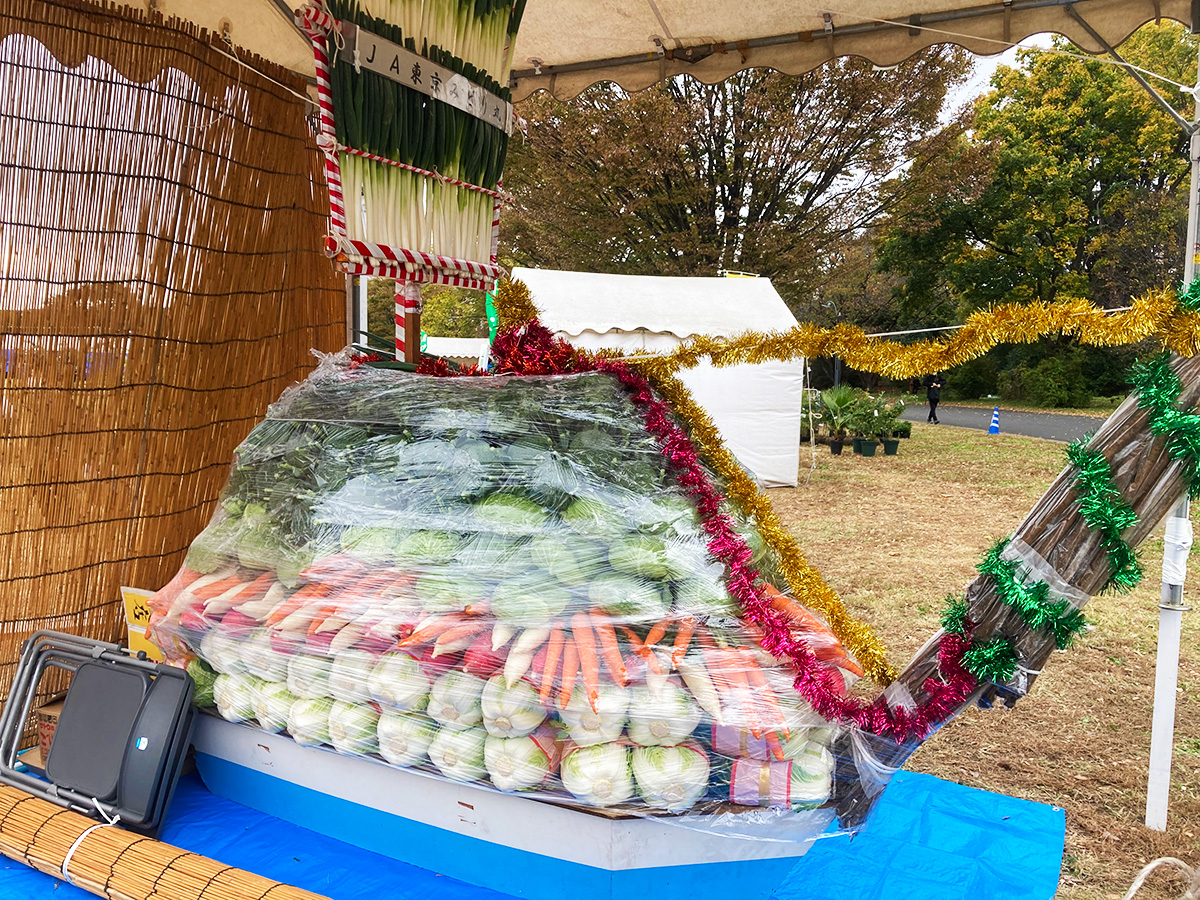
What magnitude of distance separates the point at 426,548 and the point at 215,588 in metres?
0.58

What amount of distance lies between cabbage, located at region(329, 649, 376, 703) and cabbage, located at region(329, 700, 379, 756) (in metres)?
0.02

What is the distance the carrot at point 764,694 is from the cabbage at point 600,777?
239 millimetres

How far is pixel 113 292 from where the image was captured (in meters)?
2.19

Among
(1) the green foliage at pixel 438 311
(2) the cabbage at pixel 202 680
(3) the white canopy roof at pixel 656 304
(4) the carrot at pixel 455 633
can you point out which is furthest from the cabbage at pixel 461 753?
(1) the green foliage at pixel 438 311

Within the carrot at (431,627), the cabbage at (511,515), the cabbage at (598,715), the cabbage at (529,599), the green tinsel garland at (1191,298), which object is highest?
the green tinsel garland at (1191,298)

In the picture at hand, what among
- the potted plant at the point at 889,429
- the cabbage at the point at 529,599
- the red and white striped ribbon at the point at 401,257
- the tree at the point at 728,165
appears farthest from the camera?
the tree at the point at 728,165

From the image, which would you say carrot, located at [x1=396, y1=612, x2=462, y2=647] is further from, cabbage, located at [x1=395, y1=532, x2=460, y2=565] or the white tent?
the white tent

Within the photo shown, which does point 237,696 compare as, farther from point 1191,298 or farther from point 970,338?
point 1191,298

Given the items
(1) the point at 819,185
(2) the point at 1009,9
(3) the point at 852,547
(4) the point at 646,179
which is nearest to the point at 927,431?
(1) the point at 819,185

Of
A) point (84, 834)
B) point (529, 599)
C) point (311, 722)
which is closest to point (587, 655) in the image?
point (529, 599)

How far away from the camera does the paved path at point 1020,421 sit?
12.9 metres

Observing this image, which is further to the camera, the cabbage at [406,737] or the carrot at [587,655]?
the cabbage at [406,737]

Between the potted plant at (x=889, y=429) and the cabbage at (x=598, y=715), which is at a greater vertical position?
the potted plant at (x=889, y=429)

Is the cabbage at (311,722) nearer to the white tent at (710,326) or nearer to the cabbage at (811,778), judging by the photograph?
the cabbage at (811,778)
